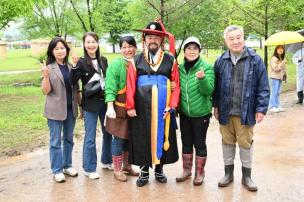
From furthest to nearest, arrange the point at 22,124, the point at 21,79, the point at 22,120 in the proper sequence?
the point at 21,79 < the point at 22,120 < the point at 22,124

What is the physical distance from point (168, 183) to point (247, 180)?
35.9 inches

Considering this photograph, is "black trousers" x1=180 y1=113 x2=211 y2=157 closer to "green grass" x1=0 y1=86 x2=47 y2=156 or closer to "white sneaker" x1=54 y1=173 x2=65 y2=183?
"white sneaker" x1=54 y1=173 x2=65 y2=183

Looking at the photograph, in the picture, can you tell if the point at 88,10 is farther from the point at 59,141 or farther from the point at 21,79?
the point at 59,141

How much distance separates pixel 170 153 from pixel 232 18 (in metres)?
11.6

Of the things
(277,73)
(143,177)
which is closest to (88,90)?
(143,177)

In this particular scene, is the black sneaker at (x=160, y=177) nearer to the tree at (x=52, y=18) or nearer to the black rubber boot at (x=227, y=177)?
the black rubber boot at (x=227, y=177)

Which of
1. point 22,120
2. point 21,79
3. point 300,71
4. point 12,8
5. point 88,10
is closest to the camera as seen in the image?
point 22,120

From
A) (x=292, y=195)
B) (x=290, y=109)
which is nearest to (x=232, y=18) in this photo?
(x=290, y=109)

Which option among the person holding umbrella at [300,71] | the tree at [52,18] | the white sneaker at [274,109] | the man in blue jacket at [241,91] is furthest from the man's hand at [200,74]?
the tree at [52,18]

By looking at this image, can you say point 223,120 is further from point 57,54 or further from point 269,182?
point 57,54

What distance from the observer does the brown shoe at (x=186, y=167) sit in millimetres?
5086

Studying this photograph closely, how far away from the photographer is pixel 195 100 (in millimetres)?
4785

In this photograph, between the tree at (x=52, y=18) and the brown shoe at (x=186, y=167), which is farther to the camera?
the tree at (x=52, y=18)

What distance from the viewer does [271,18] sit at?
14.9 m
